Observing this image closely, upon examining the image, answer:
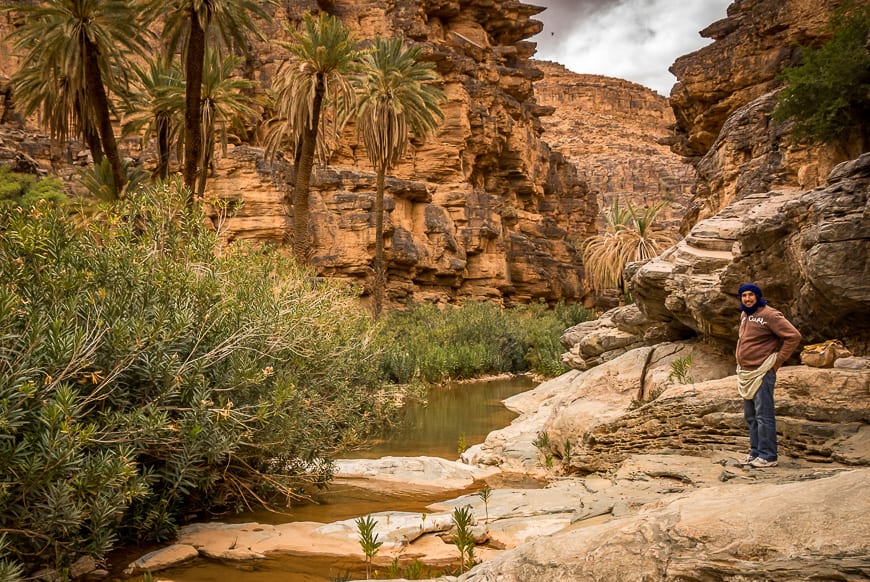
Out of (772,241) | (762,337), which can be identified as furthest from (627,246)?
(762,337)

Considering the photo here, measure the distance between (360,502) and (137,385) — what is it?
3.29 metres

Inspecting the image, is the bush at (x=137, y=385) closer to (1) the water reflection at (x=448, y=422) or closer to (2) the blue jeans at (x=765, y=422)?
(1) the water reflection at (x=448, y=422)

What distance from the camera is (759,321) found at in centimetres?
605

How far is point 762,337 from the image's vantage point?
6.01m

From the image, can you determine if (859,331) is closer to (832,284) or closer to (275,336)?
(832,284)

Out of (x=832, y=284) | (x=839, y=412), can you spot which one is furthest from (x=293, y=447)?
(x=832, y=284)

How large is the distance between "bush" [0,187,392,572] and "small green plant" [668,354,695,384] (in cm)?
458

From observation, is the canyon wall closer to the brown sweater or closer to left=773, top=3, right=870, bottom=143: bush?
left=773, top=3, right=870, bottom=143: bush

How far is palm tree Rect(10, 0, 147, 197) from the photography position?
13438mm

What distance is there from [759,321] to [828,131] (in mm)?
5414

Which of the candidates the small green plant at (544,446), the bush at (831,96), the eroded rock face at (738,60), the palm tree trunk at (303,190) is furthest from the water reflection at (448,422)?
the eroded rock face at (738,60)

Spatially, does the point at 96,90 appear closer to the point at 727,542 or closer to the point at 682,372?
the point at 682,372

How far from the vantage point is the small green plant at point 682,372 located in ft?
28.0

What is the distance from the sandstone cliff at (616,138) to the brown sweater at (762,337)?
59.7m
